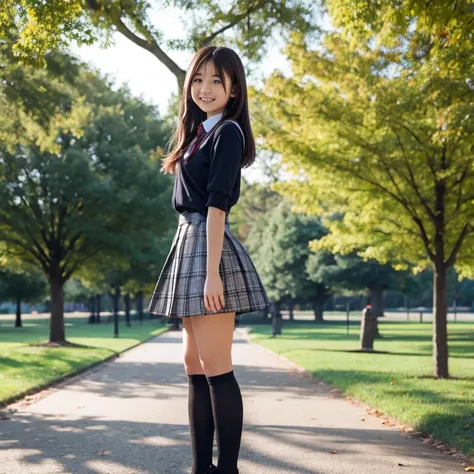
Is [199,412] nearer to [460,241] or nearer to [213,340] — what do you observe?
[213,340]

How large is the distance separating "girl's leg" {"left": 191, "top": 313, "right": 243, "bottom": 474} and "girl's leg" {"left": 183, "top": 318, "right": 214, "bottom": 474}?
156 mm

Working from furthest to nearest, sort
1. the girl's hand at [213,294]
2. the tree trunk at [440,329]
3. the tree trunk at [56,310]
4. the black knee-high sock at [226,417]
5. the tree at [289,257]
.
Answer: the tree at [289,257] < the tree trunk at [56,310] < the tree trunk at [440,329] < the black knee-high sock at [226,417] < the girl's hand at [213,294]

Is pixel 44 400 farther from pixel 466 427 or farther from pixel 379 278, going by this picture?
pixel 379 278

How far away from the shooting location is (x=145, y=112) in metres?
31.0

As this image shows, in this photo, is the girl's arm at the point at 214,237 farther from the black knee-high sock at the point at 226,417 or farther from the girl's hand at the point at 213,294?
the black knee-high sock at the point at 226,417

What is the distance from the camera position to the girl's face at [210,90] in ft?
11.9

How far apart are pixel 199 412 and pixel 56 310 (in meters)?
22.2

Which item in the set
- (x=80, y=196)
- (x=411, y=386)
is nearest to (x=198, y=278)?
(x=411, y=386)

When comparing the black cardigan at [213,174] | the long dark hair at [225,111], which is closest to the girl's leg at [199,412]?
the black cardigan at [213,174]

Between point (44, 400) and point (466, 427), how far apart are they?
17.7ft

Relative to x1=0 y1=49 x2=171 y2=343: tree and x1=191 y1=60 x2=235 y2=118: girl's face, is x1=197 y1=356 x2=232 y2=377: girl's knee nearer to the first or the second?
x1=191 y1=60 x2=235 y2=118: girl's face

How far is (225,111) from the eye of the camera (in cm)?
372

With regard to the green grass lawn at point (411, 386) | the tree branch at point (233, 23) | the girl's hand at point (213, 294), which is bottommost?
the green grass lawn at point (411, 386)

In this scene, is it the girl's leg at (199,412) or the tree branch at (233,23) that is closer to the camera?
the girl's leg at (199,412)
